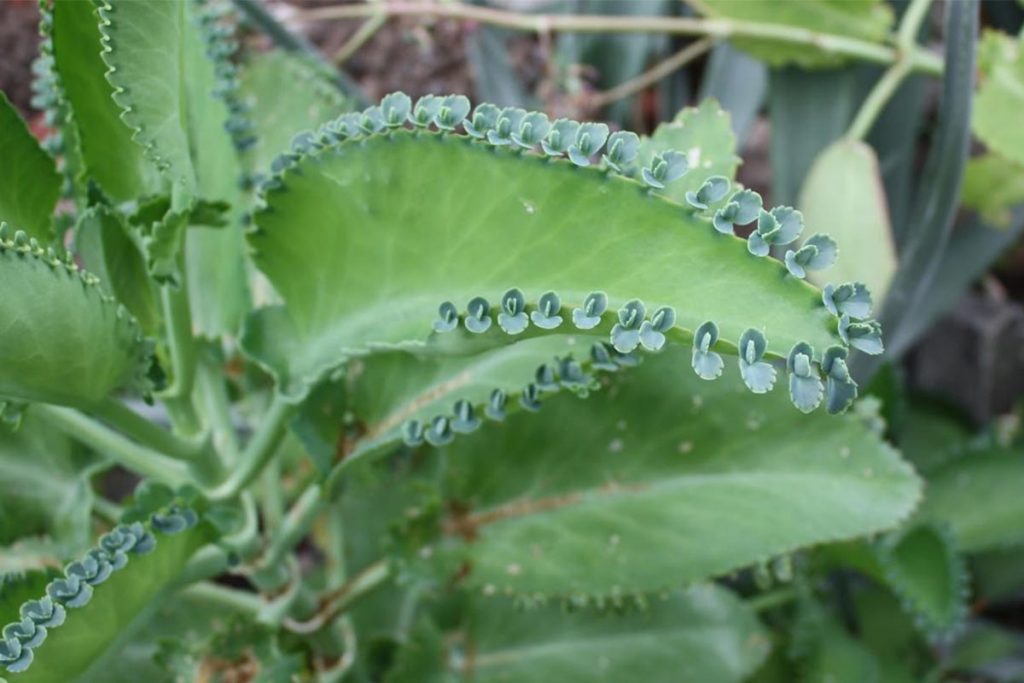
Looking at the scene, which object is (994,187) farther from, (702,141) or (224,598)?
(224,598)

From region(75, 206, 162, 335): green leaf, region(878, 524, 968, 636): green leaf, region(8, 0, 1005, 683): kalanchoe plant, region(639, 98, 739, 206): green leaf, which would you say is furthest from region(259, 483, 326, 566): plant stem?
region(878, 524, 968, 636): green leaf

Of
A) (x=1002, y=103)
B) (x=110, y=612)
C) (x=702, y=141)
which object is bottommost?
(x=110, y=612)

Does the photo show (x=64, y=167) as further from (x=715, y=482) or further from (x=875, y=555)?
(x=875, y=555)

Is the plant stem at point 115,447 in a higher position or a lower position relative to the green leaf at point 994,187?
lower

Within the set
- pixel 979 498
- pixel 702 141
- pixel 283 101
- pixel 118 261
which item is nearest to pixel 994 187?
pixel 979 498

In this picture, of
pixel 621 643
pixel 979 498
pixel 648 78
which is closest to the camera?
pixel 621 643

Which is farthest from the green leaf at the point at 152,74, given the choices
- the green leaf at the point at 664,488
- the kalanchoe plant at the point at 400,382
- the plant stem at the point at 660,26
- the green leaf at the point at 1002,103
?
the green leaf at the point at 1002,103

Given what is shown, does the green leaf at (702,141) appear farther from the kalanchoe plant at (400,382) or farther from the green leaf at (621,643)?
the green leaf at (621,643)

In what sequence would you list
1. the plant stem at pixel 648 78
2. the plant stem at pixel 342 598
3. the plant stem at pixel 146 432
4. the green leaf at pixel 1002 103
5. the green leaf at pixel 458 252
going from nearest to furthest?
the green leaf at pixel 458 252, the plant stem at pixel 146 432, the plant stem at pixel 342 598, the green leaf at pixel 1002 103, the plant stem at pixel 648 78
